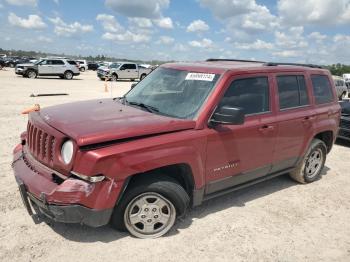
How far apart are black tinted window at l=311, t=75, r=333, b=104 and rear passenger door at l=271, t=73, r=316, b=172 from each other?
27cm

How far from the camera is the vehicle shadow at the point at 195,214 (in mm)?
3896

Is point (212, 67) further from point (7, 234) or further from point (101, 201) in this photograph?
point (7, 234)

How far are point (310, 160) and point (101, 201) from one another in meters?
3.89

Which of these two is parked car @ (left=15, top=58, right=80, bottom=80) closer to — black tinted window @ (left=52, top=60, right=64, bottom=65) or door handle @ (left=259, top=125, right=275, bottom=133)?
→ black tinted window @ (left=52, top=60, right=64, bottom=65)

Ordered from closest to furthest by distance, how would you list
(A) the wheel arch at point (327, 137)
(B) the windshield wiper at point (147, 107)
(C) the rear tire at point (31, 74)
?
(B) the windshield wiper at point (147, 107) → (A) the wheel arch at point (327, 137) → (C) the rear tire at point (31, 74)

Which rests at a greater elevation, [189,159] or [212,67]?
[212,67]

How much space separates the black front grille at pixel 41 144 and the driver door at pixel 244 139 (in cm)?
170

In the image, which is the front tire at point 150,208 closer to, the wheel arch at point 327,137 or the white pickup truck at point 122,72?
the wheel arch at point 327,137

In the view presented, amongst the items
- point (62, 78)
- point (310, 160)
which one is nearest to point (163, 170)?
point (310, 160)

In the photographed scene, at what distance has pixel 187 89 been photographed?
4.44 m

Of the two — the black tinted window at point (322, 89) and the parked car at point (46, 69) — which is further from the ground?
the black tinted window at point (322, 89)

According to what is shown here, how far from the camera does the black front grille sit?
362cm

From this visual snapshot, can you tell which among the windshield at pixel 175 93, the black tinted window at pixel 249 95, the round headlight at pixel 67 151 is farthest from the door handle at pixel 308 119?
the round headlight at pixel 67 151

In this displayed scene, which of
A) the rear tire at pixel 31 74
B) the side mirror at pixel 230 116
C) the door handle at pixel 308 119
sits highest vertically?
the side mirror at pixel 230 116
